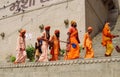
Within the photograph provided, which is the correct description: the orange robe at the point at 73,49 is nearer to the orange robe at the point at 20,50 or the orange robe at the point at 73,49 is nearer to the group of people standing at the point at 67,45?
the group of people standing at the point at 67,45

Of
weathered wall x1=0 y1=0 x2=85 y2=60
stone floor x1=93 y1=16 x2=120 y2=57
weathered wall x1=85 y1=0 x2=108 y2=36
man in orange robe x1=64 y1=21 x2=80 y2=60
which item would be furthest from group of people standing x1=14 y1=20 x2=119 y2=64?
weathered wall x1=85 y1=0 x2=108 y2=36

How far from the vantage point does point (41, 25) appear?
16.5 m

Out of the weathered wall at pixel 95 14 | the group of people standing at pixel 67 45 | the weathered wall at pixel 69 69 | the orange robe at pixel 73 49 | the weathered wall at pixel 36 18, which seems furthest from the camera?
the weathered wall at pixel 95 14

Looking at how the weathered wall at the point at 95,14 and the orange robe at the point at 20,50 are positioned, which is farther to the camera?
the weathered wall at the point at 95,14

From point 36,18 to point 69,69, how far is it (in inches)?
355

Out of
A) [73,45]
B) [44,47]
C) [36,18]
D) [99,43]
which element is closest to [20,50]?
[44,47]

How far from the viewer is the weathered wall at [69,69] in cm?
736

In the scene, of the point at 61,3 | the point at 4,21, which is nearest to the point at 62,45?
the point at 61,3

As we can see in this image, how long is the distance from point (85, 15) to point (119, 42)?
7.10 ft

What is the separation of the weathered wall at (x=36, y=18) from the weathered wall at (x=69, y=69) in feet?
18.4

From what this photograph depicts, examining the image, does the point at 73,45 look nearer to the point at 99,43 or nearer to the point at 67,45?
the point at 67,45

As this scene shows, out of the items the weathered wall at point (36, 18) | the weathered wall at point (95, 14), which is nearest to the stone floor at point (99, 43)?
the weathered wall at point (95, 14)

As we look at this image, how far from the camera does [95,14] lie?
17.0m

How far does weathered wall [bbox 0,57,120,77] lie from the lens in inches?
290
